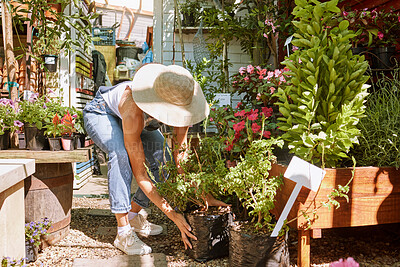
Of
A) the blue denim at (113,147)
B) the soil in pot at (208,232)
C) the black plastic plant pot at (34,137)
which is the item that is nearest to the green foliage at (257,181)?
the soil in pot at (208,232)

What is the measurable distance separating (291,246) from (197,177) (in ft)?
2.70

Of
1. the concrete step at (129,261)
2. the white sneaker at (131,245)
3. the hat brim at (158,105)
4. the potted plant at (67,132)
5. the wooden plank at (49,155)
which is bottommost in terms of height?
the concrete step at (129,261)

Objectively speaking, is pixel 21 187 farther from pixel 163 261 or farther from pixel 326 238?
pixel 326 238

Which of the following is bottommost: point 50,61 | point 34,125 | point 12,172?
point 12,172

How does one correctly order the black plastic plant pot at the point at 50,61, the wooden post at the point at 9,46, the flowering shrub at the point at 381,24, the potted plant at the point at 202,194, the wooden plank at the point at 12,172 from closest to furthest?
the wooden plank at the point at 12,172
the potted plant at the point at 202,194
the flowering shrub at the point at 381,24
the wooden post at the point at 9,46
the black plastic plant pot at the point at 50,61

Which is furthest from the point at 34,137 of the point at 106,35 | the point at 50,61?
the point at 106,35

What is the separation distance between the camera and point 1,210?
61.7 inches

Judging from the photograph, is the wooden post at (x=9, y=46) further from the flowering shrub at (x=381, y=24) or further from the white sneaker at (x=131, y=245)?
the flowering shrub at (x=381, y=24)

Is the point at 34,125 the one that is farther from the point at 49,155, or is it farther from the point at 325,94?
the point at 325,94

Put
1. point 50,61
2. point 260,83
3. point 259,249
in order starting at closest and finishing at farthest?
point 259,249, point 260,83, point 50,61

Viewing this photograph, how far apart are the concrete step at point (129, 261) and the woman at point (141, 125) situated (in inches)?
2.7

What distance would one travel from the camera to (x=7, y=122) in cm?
259

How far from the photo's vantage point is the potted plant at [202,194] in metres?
2.04

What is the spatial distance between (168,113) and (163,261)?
0.88 meters
